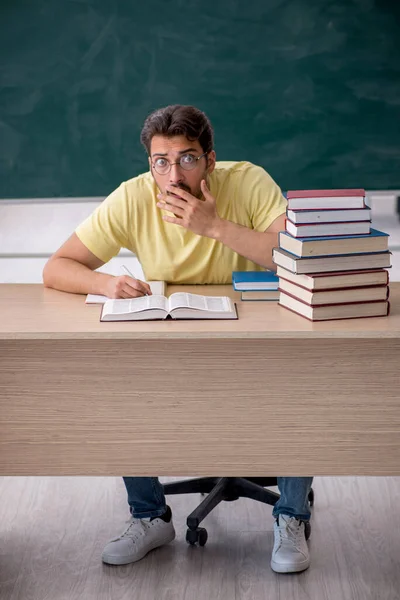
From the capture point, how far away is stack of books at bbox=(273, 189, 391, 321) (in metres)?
2.12

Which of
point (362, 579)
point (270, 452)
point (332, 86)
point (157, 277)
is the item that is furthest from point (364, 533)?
point (332, 86)

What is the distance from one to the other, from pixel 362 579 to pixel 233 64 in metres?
2.98

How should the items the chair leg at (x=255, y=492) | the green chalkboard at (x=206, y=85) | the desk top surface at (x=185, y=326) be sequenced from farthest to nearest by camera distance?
1. the green chalkboard at (x=206, y=85)
2. the chair leg at (x=255, y=492)
3. the desk top surface at (x=185, y=326)

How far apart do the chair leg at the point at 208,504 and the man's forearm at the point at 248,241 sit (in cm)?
71

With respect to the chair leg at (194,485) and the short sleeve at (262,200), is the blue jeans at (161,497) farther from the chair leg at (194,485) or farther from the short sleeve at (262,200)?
the short sleeve at (262,200)

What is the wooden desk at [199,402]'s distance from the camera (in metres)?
2.14

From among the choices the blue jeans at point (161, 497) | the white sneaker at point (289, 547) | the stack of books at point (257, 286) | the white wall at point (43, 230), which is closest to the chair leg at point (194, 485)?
the blue jeans at point (161, 497)

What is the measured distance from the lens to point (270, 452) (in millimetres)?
2199

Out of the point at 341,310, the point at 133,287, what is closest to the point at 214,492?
the point at 133,287

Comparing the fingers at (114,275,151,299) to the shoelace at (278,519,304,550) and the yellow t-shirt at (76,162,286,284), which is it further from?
the shoelace at (278,519,304,550)

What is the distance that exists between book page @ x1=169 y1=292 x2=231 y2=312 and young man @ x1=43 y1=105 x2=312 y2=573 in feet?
0.75

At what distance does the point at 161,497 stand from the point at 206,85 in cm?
264

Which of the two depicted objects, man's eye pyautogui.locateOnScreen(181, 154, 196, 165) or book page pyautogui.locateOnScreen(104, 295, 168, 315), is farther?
man's eye pyautogui.locateOnScreen(181, 154, 196, 165)

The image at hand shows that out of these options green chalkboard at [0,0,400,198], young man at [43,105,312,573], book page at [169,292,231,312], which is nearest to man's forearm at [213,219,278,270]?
young man at [43,105,312,573]
